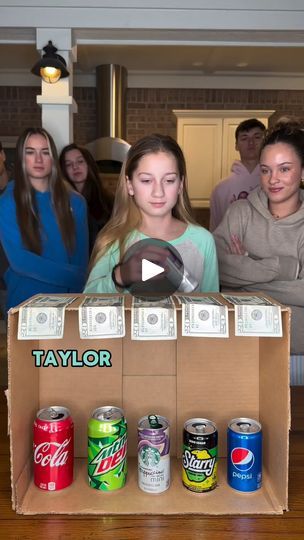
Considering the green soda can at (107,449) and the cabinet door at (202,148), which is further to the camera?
the cabinet door at (202,148)

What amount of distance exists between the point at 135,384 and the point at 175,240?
52cm

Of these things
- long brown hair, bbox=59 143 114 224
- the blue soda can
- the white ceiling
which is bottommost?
the blue soda can

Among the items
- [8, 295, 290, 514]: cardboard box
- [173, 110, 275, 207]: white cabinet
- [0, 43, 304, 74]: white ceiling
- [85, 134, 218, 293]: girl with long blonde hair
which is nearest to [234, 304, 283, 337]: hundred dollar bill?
[8, 295, 290, 514]: cardboard box

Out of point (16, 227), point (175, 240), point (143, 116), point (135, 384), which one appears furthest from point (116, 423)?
point (143, 116)

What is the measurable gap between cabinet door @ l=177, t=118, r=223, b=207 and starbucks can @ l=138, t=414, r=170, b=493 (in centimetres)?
473

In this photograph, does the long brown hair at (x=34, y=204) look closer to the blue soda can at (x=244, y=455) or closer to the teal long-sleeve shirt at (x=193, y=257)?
the teal long-sleeve shirt at (x=193, y=257)

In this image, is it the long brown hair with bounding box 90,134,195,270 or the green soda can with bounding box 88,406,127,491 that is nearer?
the green soda can with bounding box 88,406,127,491

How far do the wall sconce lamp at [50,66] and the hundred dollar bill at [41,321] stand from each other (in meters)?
2.68

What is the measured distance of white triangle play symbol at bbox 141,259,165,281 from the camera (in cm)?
82

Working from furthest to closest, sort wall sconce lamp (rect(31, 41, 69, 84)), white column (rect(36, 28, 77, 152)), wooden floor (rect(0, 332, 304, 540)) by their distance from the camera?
white column (rect(36, 28, 77, 152)), wall sconce lamp (rect(31, 41, 69, 84)), wooden floor (rect(0, 332, 304, 540))

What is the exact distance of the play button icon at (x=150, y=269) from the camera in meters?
0.82

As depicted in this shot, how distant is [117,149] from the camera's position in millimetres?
5008

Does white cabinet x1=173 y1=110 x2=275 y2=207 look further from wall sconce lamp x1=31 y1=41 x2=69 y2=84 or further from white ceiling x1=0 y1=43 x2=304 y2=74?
wall sconce lamp x1=31 y1=41 x2=69 y2=84

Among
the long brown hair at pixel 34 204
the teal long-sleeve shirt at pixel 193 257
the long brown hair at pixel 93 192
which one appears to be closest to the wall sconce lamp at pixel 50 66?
the long brown hair at pixel 93 192
